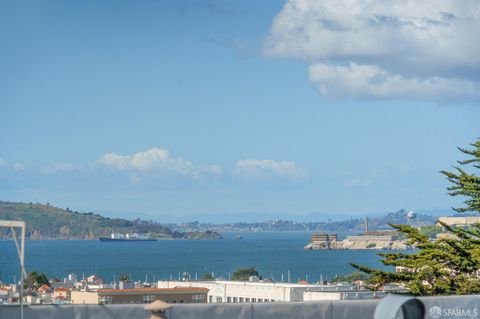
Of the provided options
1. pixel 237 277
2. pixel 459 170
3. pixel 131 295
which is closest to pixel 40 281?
pixel 237 277

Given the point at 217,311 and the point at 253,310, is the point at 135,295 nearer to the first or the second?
the point at 253,310

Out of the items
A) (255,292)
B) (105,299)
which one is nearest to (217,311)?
(105,299)

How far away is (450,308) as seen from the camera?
20.7 meters

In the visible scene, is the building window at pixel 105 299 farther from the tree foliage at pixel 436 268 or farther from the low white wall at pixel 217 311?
the low white wall at pixel 217 311

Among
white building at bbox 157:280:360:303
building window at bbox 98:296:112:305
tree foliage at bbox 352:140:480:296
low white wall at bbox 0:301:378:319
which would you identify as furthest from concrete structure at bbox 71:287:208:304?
low white wall at bbox 0:301:378:319

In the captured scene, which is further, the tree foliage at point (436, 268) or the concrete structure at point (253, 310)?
the tree foliage at point (436, 268)

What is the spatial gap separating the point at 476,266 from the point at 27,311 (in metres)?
21.9

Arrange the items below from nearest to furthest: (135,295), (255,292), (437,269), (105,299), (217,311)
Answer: (217,311) → (437,269) → (135,295) → (105,299) → (255,292)

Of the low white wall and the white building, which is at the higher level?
the low white wall

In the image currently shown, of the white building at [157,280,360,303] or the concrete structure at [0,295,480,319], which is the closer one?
the concrete structure at [0,295,480,319]

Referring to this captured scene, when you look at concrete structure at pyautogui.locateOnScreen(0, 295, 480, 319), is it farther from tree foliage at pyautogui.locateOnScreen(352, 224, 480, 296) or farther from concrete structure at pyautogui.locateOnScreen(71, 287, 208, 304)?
concrete structure at pyautogui.locateOnScreen(71, 287, 208, 304)

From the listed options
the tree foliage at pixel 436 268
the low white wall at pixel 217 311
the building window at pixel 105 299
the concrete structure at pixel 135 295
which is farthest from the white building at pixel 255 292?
the low white wall at pixel 217 311

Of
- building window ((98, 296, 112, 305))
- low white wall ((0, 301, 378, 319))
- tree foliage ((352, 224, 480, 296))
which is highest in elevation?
tree foliage ((352, 224, 480, 296))

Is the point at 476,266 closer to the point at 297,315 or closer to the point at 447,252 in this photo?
the point at 447,252
